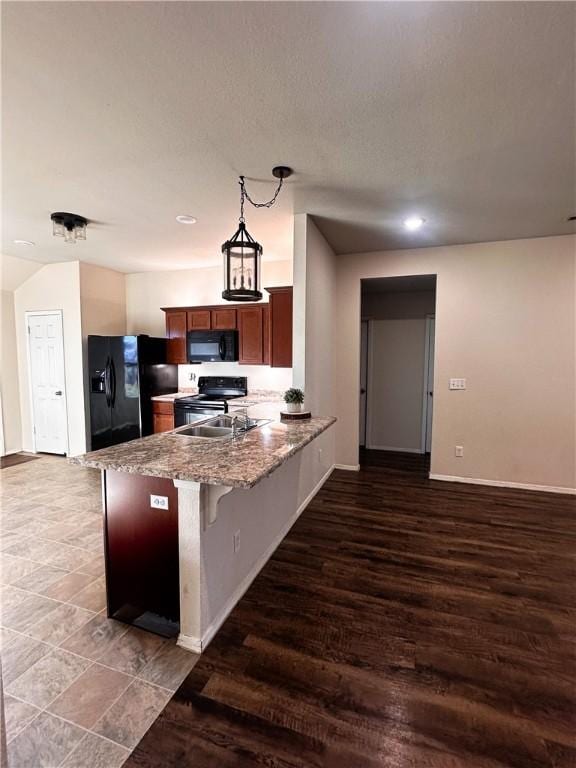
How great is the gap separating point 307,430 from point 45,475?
12.6 feet

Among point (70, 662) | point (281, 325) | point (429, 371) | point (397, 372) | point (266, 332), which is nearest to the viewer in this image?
point (70, 662)

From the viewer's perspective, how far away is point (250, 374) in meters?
5.05

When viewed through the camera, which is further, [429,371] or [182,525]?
[429,371]

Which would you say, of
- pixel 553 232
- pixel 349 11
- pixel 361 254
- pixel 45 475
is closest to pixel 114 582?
pixel 349 11

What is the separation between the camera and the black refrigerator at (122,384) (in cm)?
478

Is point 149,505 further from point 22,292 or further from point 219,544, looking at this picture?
point 22,292

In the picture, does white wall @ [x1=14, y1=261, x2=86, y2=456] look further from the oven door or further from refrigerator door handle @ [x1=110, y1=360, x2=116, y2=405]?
the oven door

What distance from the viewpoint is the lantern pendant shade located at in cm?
227

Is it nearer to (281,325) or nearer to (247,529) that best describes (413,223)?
(281,325)

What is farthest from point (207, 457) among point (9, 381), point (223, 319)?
point (9, 381)

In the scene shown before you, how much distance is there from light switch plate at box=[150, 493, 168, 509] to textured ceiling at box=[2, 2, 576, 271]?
2.00 meters

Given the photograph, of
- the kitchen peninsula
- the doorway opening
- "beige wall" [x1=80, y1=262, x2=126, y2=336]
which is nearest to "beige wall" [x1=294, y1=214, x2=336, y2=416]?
the kitchen peninsula

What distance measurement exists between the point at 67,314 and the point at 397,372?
4952 millimetres

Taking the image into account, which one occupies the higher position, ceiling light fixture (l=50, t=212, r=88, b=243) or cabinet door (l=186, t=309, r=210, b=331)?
ceiling light fixture (l=50, t=212, r=88, b=243)
